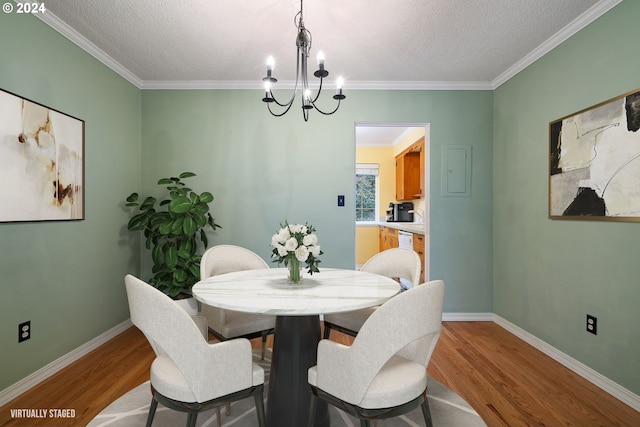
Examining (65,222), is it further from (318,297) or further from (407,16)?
(407,16)

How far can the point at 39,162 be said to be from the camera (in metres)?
2.19

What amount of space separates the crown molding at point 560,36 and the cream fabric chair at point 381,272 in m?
2.02

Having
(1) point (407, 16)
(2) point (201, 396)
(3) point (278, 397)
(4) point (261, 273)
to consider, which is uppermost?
(1) point (407, 16)

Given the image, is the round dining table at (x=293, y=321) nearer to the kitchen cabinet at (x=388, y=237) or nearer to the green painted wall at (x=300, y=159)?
the green painted wall at (x=300, y=159)

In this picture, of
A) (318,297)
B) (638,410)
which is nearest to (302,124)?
(318,297)

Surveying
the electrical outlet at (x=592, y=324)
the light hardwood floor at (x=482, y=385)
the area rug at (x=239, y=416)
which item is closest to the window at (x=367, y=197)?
the light hardwood floor at (x=482, y=385)

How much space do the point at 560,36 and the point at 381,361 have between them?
9.26 ft

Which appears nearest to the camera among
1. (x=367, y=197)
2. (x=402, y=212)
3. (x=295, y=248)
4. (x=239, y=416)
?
(x=295, y=248)

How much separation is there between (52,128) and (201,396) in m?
2.21

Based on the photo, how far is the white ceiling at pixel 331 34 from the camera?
2.17 metres

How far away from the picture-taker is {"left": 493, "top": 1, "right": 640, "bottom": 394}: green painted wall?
2.02m

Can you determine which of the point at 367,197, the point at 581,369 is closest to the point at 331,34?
the point at 581,369

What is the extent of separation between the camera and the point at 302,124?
3445mm

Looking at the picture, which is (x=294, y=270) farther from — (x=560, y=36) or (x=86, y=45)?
(x=560, y=36)
